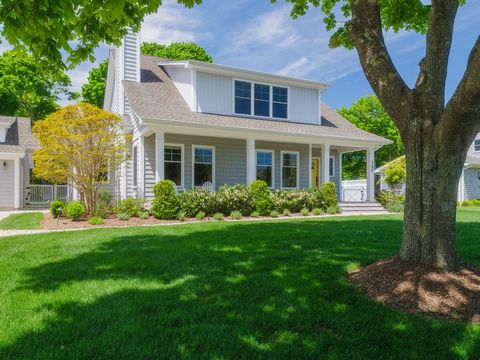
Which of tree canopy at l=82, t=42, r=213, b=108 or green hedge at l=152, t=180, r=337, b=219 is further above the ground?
tree canopy at l=82, t=42, r=213, b=108

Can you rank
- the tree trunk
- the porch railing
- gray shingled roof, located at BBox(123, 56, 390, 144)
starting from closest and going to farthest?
1. the tree trunk
2. gray shingled roof, located at BBox(123, 56, 390, 144)
3. the porch railing

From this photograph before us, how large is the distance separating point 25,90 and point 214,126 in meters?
26.4

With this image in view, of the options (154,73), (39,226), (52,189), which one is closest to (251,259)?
(39,226)

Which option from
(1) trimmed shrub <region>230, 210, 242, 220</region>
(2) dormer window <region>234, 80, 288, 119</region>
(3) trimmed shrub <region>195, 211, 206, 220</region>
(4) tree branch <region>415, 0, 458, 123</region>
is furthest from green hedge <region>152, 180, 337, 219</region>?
(4) tree branch <region>415, 0, 458, 123</region>

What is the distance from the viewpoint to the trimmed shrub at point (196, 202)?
13.2 meters

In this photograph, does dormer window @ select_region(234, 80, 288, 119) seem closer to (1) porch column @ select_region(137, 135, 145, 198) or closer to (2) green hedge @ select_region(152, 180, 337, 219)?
(2) green hedge @ select_region(152, 180, 337, 219)

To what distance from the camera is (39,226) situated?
11.2 meters

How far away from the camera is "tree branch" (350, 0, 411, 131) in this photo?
14.3ft

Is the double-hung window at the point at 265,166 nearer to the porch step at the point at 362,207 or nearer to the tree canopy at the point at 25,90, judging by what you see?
the porch step at the point at 362,207

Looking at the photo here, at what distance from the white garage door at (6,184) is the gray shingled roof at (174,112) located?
8.28m

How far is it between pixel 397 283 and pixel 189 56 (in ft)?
98.6

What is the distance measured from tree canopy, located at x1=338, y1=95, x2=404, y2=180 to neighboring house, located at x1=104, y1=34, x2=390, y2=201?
24831 mm

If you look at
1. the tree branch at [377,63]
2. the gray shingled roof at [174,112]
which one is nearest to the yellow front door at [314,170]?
the gray shingled roof at [174,112]

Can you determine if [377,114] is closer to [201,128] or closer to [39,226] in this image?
[201,128]
